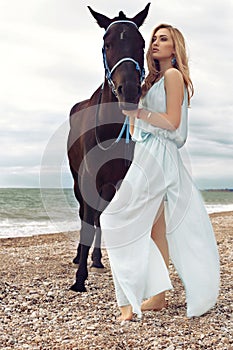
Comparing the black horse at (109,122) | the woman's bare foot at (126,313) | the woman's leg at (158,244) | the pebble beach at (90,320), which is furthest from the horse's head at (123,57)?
the pebble beach at (90,320)

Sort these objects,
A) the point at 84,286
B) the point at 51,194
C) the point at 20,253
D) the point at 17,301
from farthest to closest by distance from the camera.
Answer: the point at 20,253
the point at 51,194
the point at 84,286
the point at 17,301

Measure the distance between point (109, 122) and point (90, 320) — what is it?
1.84m

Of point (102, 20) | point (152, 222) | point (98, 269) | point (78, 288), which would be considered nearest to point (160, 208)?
point (152, 222)

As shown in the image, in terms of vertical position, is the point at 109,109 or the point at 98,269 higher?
the point at 109,109

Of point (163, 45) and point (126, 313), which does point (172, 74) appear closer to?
point (163, 45)

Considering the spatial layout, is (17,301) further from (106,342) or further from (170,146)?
(170,146)

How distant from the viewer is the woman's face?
389 cm

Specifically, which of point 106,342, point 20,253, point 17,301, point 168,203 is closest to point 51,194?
point 17,301

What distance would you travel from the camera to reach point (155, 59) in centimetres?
405

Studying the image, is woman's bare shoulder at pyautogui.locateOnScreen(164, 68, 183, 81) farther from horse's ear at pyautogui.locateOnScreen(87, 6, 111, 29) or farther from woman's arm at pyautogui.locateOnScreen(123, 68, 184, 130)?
horse's ear at pyautogui.locateOnScreen(87, 6, 111, 29)

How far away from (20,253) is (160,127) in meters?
4.70

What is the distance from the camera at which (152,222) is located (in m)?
3.81

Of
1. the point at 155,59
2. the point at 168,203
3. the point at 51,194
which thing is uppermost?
the point at 155,59

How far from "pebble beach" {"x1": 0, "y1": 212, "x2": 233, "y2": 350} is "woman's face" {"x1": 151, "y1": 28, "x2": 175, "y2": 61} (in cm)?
208
